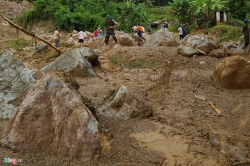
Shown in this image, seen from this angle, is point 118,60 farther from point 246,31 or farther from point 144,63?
point 246,31

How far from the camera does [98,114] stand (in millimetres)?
5664

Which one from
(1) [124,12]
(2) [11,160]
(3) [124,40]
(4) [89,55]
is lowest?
(2) [11,160]

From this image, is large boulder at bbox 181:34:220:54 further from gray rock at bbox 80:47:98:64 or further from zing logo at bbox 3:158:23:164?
zing logo at bbox 3:158:23:164

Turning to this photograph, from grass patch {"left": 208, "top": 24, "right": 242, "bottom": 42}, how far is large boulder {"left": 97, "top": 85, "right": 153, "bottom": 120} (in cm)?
1159

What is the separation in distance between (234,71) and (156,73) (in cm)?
231

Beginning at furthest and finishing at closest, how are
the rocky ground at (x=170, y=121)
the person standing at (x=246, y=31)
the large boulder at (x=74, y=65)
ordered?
the person standing at (x=246, y=31), the large boulder at (x=74, y=65), the rocky ground at (x=170, y=121)

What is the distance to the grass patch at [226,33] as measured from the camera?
16203 millimetres

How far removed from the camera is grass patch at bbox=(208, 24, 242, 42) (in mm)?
16203

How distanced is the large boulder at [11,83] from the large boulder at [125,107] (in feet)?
4.85

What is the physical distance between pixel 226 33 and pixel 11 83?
13.1 meters

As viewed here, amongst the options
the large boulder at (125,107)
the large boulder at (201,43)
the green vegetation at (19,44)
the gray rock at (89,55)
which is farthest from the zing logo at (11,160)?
the green vegetation at (19,44)

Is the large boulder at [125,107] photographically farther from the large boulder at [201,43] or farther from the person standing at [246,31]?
the person standing at [246,31]

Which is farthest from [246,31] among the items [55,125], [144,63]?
[55,125]

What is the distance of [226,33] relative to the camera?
650 inches
